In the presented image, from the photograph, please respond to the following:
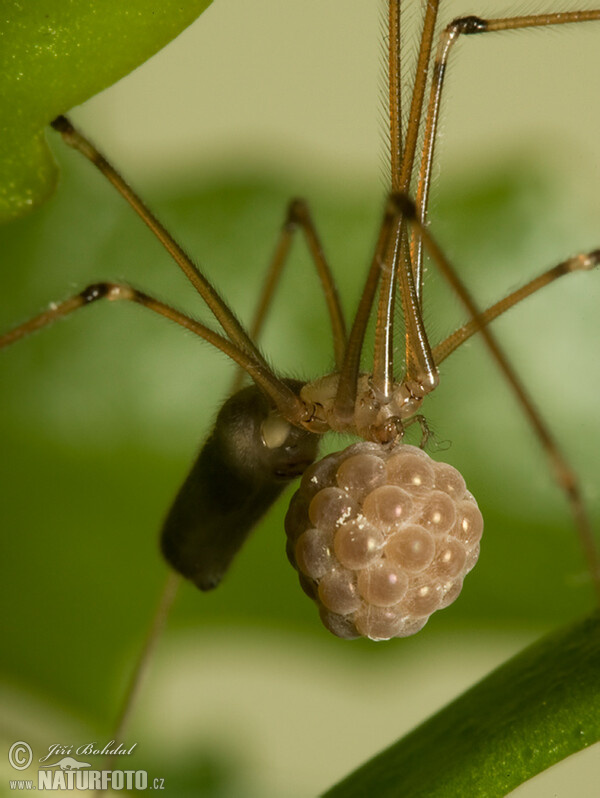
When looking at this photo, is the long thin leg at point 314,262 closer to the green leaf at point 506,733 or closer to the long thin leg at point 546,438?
the long thin leg at point 546,438

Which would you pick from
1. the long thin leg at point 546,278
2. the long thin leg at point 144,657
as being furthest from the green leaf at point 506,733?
the long thin leg at point 144,657

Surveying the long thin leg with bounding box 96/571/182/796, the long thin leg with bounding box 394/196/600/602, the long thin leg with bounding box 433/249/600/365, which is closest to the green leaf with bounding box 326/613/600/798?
the long thin leg with bounding box 394/196/600/602

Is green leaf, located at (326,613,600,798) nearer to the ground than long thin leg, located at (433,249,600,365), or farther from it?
nearer to the ground

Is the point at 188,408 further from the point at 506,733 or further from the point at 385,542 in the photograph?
the point at 506,733

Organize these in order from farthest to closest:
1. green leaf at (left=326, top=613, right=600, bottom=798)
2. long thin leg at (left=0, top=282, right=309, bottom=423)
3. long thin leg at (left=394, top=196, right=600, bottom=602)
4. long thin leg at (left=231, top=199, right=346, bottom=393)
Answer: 1. long thin leg at (left=231, top=199, right=346, bottom=393)
2. long thin leg at (left=0, top=282, right=309, bottom=423)
3. long thin leg at (left=394, top=196, right=600, bottom=602)
4. green leaf at (left=326, top=613, right=600, bottom=798)

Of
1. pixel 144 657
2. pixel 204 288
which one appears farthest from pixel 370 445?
pixel 144 657

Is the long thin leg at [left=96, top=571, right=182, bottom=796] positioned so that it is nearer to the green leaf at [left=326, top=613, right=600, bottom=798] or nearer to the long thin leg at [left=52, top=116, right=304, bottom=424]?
the long thin leg at [left=52, top=116, right=304, bottom=424]
